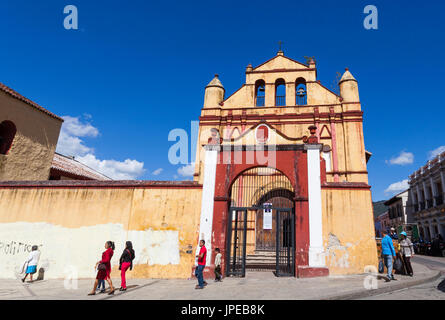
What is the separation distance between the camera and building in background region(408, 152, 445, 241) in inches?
1016

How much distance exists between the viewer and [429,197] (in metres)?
29.3

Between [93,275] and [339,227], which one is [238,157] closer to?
[339,227]

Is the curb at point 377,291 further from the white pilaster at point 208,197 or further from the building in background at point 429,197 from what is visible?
the building in background at point 429,197

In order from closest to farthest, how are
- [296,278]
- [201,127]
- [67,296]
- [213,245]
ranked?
[67,296] → [296,278] → [213,245] → [201,127]

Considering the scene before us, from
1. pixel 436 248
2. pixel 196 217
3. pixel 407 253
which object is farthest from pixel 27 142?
pixel 436 248

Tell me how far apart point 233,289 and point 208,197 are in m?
3.44

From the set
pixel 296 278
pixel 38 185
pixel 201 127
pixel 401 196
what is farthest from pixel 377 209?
pixel 38 185

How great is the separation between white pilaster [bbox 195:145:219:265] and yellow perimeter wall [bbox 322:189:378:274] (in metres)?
3.82

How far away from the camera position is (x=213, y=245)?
9086mm

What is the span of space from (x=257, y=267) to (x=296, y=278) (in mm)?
3422

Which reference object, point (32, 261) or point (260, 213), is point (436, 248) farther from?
point (32, 261)

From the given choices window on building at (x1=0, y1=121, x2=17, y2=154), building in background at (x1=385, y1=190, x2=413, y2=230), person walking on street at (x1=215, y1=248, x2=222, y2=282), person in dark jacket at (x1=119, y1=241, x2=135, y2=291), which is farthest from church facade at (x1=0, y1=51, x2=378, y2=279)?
building in background at (x1=385, y1=190, x2=413, y2=230)

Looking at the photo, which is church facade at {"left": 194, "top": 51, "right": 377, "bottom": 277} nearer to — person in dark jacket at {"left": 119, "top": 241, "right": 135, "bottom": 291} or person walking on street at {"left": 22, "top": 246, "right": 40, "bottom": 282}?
person in dark jacket at {"left": 119, "top": 241, "right": 135, "bottom": 291}

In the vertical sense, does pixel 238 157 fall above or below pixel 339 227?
above
